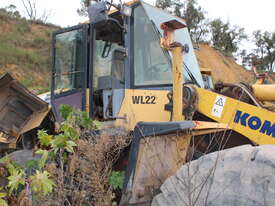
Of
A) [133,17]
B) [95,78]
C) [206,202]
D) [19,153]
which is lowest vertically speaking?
[19,153]

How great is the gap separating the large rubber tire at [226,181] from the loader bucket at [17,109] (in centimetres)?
347

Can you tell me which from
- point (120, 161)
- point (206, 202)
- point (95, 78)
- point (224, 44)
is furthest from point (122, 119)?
point (224, 44)

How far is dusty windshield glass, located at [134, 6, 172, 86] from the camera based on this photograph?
3832 mm

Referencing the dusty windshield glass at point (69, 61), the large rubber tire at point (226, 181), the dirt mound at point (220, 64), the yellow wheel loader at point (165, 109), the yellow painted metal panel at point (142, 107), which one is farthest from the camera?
the dirt mound at point (220, 64)

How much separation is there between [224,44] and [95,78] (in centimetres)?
3765

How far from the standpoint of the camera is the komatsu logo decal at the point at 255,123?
2834 millimetres

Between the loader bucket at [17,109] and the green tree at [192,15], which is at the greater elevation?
the green tree at [192,15]

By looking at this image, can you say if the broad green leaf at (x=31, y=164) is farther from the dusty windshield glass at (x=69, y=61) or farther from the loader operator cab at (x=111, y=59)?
the dusty windshield glass at (x=69, y=61)

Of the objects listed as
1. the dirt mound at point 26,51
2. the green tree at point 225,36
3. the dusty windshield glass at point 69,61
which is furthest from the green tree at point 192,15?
the dusty windshield glass at point 69,61

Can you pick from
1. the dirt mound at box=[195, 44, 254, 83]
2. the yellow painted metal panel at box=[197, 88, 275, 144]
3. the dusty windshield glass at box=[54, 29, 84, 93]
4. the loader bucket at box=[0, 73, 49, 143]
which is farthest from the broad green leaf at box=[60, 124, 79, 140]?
the dirt mound at box=[195, 44, 254, 83]

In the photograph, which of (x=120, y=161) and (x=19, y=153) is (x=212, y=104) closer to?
(x=120, y=161)

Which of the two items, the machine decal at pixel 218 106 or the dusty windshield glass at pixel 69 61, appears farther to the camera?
the dusty windshield glass at pixel 69 61

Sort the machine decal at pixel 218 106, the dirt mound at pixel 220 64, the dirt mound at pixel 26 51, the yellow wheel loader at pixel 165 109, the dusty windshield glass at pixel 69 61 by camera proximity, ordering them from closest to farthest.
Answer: the yellow wheel loader at pixel 165 109, the machine decal at pixel 218 106, the dusty windshield glass at pixel 69 61, the dirt mound at pixel 26 51, the dirt mound at pixel 220 64

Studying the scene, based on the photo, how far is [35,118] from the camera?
17.8ft
